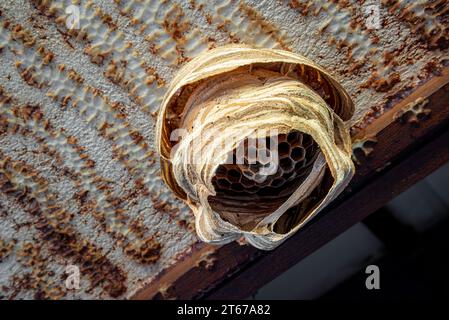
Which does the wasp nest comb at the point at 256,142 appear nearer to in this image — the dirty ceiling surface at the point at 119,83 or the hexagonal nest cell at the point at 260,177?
the hexagonal nest cell at the point at 260,177

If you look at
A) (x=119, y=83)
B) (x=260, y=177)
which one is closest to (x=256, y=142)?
(x=260, y=177)

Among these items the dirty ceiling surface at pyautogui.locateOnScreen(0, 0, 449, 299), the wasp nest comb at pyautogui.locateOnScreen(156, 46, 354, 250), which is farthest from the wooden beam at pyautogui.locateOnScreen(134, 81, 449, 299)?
the wasp nest comb at pyautogui.locateOnScreen(156, 46, 354, 250)

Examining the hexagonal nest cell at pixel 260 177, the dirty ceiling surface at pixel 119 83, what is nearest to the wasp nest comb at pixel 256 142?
the hexagonal nest cell at pixel 260 177

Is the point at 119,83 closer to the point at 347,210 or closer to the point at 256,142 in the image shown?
the point at 256,142

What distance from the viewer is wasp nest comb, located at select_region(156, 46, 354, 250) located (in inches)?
26.8

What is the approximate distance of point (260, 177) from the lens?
2.39 ft

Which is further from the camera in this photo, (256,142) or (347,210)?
(347,210)

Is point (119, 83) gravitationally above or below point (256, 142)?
below

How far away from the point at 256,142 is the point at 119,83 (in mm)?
284

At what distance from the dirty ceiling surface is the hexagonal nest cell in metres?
0.20

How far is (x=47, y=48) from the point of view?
0.86 m

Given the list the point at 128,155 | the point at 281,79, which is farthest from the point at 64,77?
the point at 281,79

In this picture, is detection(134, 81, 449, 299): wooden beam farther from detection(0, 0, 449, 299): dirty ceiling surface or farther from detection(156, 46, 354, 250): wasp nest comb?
detection(156, 46, 354, 250): wasp nest comb
